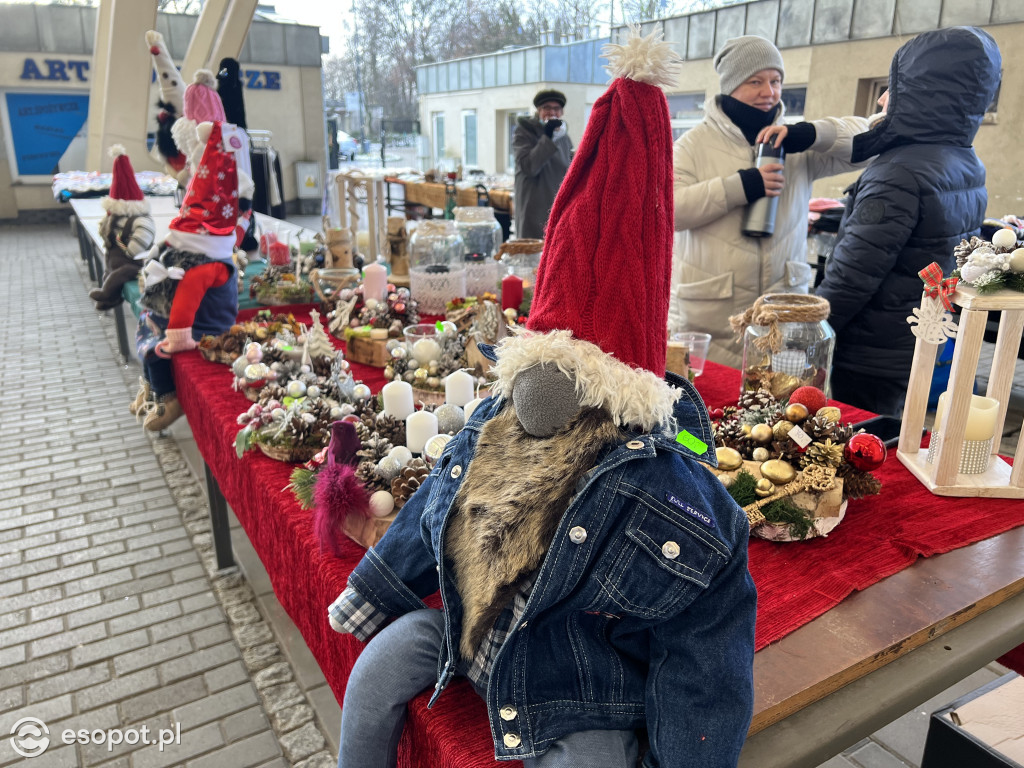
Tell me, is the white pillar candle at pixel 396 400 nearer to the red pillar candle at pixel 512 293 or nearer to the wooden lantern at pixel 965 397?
the red pillar candle at pixel 512 293

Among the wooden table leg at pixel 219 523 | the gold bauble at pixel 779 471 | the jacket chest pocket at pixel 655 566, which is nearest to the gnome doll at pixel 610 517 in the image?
the jacket chest pocket at pixel 655 566

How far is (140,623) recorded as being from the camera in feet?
7.70

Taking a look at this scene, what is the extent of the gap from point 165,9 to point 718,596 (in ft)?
50.5

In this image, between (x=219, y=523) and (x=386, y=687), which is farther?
(x=219, y=523)

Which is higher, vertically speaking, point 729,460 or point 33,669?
point 729,460

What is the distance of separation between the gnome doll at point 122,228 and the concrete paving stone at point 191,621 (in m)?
2.56

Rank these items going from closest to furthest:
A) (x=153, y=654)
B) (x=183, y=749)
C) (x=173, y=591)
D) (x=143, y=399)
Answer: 1. (x=183, y=749)
2. (x=153, y=654)
3. (x=173, y=591)
4. (x=143, y=399)

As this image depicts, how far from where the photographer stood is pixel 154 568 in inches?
105

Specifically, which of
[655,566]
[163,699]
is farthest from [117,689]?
[655,566]

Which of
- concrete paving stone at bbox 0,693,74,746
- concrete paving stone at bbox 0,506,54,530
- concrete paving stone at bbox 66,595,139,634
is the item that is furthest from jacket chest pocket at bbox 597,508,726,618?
concrete paving stone at bbox 0,506,54,530

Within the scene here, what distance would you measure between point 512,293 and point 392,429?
0.70m

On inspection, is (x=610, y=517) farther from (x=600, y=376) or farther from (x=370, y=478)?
(x=370, y=478)

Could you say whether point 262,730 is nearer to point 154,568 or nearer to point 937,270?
point 154,568
